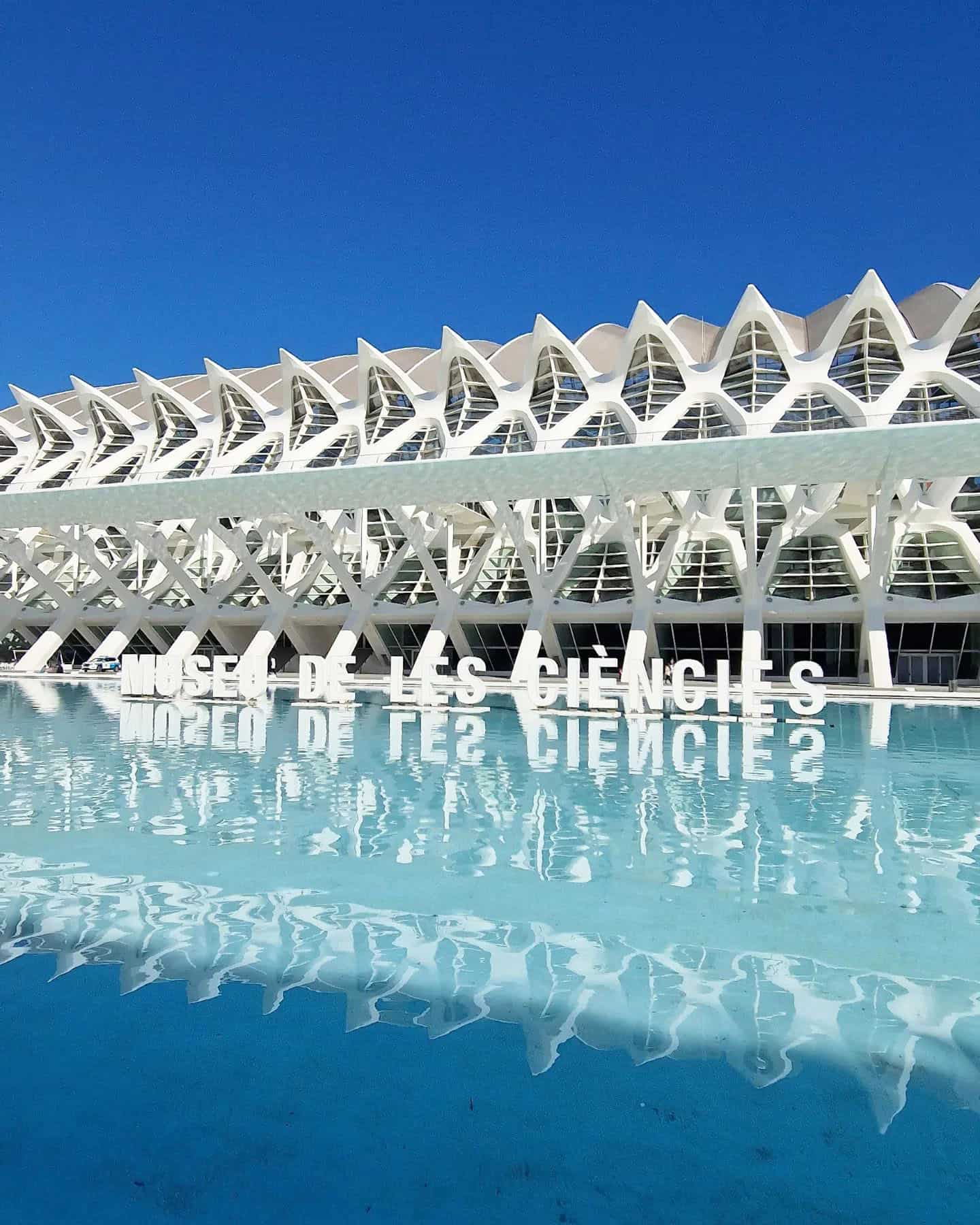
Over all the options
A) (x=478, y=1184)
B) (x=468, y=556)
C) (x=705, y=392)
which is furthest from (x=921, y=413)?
(x=478, y=1184)

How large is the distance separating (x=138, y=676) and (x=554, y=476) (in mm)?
11168

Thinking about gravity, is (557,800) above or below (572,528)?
below

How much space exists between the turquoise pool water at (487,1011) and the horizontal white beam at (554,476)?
1195 centimetres

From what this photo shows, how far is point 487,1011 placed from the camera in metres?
3.74

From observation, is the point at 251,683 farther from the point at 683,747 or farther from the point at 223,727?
the point at 683,747

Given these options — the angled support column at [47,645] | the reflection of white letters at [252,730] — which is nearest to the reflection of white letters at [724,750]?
the reflection of white letters at [252,730]

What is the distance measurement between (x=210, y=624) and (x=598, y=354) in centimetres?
1896

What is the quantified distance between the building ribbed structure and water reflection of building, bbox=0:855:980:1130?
1815cm

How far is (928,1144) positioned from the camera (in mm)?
2812

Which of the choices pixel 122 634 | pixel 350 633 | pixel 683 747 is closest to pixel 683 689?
pixel 683 747

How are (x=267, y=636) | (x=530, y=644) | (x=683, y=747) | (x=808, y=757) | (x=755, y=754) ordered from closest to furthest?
(x=808, y=757) < (x=755, y=754) < (x=683, y=747) < (x=530, y=644) < (x=267, y=636)

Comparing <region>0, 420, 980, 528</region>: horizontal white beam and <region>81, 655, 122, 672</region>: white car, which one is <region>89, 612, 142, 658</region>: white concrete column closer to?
<region>81, 655, 122, 672</region>: white car

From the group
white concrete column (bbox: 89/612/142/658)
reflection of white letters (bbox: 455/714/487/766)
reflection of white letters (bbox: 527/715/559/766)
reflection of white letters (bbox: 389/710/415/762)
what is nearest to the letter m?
reflection of white letters (bbox: 389/710/415/762)

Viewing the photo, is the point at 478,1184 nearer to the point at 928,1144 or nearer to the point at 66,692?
the point at 928,1144
